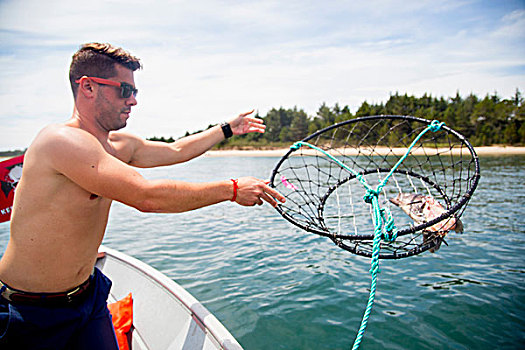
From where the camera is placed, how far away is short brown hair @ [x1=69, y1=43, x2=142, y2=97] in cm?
221

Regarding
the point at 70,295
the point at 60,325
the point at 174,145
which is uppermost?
the point at 174,145

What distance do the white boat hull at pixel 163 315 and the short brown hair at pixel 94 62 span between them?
218 cm

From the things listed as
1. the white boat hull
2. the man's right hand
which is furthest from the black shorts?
the man's right hand

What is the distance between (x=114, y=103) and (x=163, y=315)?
2.35m

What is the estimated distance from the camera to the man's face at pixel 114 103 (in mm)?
2273

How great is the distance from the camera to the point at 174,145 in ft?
11.0

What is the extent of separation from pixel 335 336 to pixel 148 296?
245 centimetres

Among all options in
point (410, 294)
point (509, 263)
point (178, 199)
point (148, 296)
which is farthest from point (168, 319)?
point (509, 263)

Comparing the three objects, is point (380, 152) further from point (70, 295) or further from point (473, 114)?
point (70, 295)

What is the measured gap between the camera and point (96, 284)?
2.49 meters

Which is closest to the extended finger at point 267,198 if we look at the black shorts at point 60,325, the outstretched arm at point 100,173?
the outstretched arm at point 100,173

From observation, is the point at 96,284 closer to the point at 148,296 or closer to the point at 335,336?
the point at 148,296

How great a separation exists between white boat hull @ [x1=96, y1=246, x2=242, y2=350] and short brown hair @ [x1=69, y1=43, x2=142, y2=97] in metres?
2.18

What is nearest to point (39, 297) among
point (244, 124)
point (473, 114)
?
point (244, 124)
